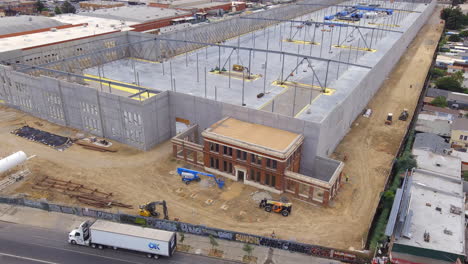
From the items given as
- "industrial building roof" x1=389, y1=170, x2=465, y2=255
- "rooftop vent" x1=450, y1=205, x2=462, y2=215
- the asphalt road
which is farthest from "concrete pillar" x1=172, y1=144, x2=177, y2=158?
"rooftop vent" x1=450, y1=205, x2=462, y2=215

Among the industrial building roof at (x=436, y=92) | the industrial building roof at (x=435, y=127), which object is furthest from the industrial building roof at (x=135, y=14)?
the industrial building roof at (x=435, y=127)

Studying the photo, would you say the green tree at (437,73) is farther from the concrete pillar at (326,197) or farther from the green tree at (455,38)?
the concrete pillar at (326,197)

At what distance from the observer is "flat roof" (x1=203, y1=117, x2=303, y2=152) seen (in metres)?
47.7

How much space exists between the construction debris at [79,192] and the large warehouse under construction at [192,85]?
1246 cm

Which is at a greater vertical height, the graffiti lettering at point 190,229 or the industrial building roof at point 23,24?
A: the industrial building roof at point 23,24

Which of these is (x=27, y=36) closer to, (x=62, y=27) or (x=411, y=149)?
(x=62, y=27)

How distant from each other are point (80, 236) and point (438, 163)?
4634 centimetres

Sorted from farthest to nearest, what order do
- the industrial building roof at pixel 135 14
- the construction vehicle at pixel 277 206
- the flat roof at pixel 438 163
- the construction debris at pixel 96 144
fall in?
the industrial building roof at pixel 135 14
the construction debris at pixel 96 144
the flat roof at pixel 438 163
the construction vehicle at pixel 277 206

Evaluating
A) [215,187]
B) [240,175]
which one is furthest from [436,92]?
[215,187]

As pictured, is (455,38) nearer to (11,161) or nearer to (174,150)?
(174,150)

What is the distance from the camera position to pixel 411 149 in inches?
2232

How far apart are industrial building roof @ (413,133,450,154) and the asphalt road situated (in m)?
36.8

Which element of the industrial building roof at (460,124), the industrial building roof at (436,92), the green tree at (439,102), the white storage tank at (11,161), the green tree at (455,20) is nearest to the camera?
the white storage tank at (11,161)

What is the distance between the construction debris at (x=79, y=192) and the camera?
1773 inches
